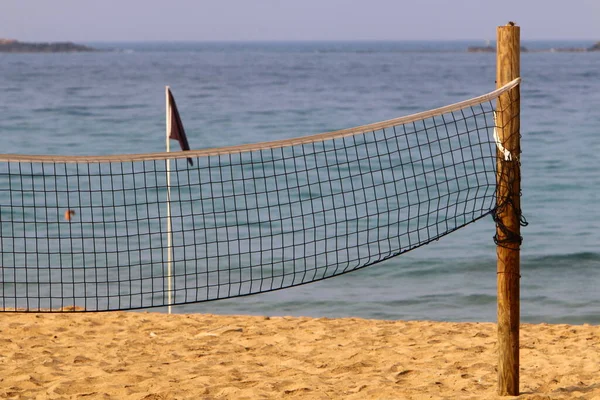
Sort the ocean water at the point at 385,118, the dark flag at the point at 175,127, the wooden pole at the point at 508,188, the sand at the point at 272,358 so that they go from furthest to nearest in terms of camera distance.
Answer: the ocean water at the point at 385,118
the dark flag at the point at 175,127
the sand at the point at 272,358
the wooden pole at the point at 508,188

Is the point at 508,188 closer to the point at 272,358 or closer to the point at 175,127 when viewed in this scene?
the point at 272,358

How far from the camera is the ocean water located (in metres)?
12.1

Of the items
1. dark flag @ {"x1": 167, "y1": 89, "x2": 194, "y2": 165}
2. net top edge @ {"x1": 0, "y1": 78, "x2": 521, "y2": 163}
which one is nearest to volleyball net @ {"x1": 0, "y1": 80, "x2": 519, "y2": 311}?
net top edge @ {"x1": 0, "y1": 78, "x2": 521, "y2": 163}

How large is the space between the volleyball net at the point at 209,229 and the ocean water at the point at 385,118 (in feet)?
1.74

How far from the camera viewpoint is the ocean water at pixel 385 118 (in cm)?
1206

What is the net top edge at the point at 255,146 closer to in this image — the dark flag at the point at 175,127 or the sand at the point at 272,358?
the sand at the point at 272,358

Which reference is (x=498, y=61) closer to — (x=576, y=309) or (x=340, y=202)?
(x=576, y=309)

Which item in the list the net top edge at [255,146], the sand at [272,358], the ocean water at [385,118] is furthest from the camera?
the ocean water at [385,118]

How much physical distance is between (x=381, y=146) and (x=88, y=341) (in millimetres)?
18990

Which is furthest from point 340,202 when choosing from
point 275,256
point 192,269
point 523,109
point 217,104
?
point 217,104

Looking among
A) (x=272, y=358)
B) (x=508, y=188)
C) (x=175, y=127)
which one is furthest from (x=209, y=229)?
(x=508, y=188)

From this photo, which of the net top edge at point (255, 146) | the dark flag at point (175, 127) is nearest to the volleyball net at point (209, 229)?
the net top edge at point (255, 146)

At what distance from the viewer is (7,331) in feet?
28.7

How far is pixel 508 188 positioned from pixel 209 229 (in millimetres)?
7888
